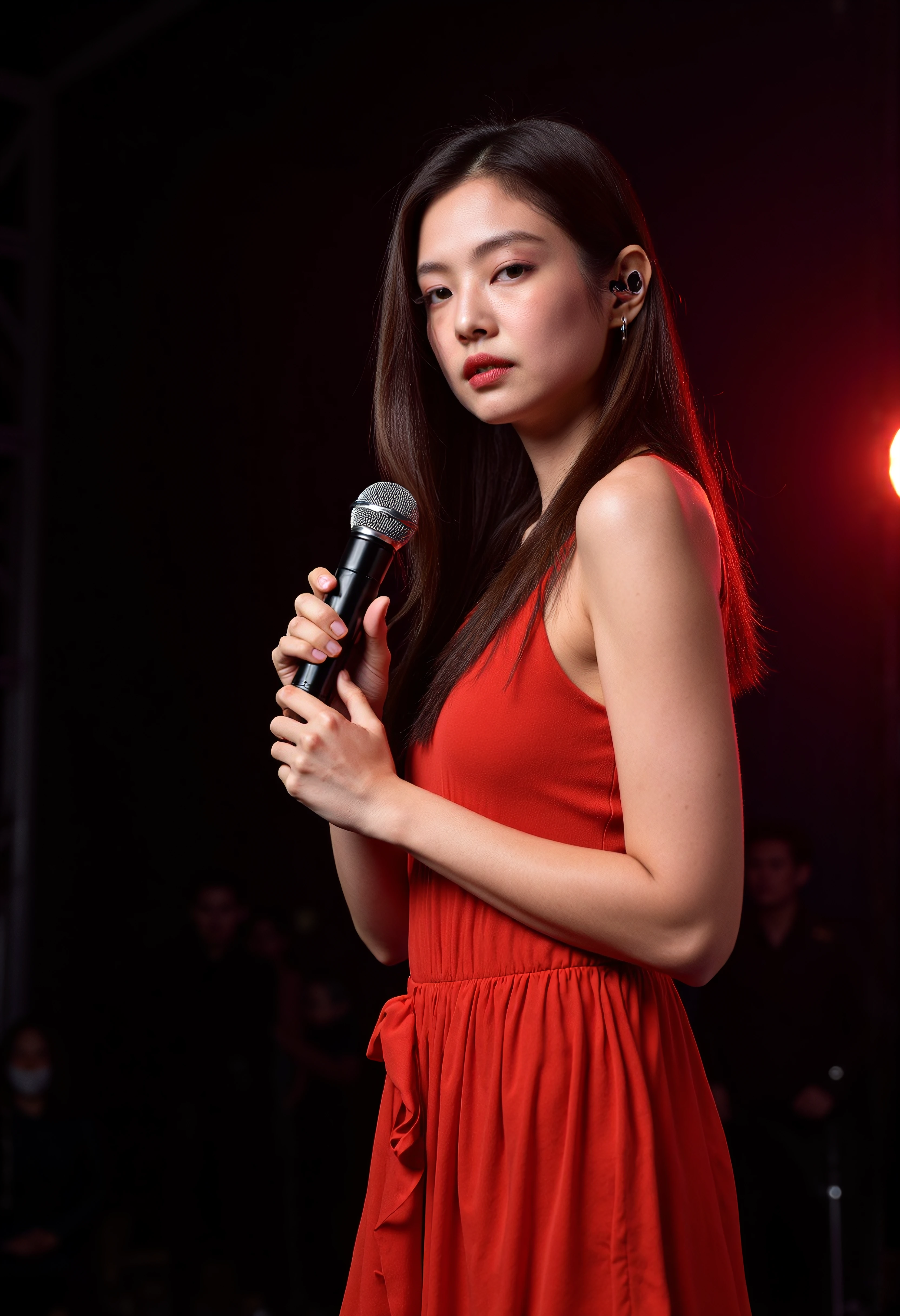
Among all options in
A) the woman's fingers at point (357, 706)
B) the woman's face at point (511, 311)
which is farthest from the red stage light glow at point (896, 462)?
the woman's fingers at point (357, 706)

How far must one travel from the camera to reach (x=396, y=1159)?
114 centimetres

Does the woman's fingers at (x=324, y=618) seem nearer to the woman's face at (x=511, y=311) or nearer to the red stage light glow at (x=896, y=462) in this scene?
the woman's face at (x=511, y=311)

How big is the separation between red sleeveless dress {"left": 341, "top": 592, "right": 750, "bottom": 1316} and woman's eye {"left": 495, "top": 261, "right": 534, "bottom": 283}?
1.00 ft

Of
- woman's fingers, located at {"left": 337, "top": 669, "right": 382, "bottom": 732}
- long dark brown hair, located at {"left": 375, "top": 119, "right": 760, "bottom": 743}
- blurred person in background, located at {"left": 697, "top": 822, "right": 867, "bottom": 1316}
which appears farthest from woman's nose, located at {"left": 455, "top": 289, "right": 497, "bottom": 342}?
blurred person in background, located at {"left": 697, "top": 822, "right": 867, "bottom": 1316}

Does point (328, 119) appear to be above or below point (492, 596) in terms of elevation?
above

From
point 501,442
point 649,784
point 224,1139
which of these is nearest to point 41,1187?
point 224,1139

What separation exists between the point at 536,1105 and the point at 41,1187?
3.61m

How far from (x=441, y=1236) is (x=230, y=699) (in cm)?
482

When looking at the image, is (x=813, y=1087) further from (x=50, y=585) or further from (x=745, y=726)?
(x=50, y=585)

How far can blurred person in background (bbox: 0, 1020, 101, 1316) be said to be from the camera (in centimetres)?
398

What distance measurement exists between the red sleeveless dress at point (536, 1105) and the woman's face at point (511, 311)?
0.69ft

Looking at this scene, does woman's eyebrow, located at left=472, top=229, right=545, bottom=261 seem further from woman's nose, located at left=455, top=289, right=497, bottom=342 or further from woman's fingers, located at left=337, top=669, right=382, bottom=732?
woman's fingers, located at left=337, top=669, right=382, bottom=732

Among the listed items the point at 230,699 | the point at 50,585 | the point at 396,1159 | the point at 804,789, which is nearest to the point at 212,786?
the point at 230,699

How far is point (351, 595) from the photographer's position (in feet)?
3.88
